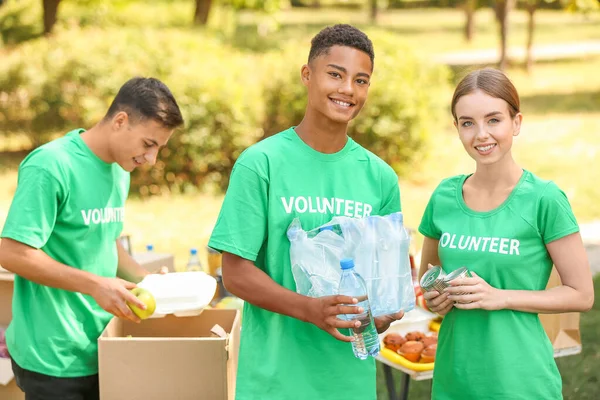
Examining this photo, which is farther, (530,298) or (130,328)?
(130,328)

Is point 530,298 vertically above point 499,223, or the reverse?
point 499,223

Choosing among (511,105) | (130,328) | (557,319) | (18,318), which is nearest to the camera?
(511,105)

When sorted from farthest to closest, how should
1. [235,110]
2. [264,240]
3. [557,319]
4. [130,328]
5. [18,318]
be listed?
[235,110] → [557,319] → [130,328] → [18,318] → [264,240]

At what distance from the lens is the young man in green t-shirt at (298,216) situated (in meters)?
2.57

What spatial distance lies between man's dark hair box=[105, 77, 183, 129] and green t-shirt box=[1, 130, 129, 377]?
242 mm

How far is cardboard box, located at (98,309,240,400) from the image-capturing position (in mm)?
3287

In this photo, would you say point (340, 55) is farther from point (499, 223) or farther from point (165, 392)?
point (165, 392)

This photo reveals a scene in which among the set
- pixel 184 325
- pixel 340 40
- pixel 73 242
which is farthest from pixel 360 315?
pixel 184 325

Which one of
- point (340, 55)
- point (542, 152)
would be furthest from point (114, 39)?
point (340, 55)

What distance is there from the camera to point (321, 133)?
8.88 feet

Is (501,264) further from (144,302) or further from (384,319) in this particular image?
(144,302)

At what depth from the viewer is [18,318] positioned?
3.34 meters

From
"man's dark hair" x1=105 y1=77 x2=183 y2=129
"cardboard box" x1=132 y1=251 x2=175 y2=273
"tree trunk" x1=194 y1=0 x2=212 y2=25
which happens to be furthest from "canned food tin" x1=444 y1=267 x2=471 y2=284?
"tree trunk" x1=194 y1=0 x2=212 y2=25

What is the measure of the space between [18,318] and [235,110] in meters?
7.19
